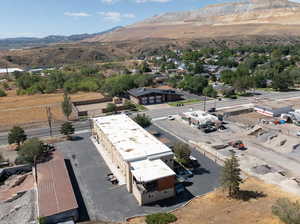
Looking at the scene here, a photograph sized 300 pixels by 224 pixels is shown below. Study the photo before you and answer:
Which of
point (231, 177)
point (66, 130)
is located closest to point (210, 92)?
point (66, 130)

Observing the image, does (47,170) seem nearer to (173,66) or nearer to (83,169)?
(83,169)

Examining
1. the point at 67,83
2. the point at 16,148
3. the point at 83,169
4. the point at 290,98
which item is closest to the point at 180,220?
the point at 83,169

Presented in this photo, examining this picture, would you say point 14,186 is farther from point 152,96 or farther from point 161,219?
point 152,96

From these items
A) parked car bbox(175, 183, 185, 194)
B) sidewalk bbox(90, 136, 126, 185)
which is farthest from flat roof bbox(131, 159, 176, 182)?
sidewalk bbox(90, 136, 126, 185)

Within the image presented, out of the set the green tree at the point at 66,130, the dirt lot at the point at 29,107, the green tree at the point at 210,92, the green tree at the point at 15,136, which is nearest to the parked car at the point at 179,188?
the green tree at the point at 66,130

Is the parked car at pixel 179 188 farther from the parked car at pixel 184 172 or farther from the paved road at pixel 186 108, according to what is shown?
the paved road at pixel 186 108
